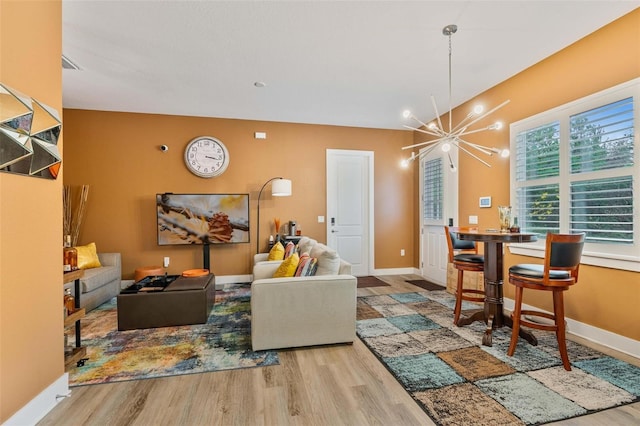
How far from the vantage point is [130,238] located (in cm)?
496

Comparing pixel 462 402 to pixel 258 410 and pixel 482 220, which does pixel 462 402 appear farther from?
pixel 482 220

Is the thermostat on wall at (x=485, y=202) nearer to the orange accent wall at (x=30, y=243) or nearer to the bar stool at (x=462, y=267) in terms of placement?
the bar stool at (x=462, y=267)

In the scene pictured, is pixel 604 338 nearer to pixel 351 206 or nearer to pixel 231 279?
pixel 351 206

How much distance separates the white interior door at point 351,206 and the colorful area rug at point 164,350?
8.37 ft

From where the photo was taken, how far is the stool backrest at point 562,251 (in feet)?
7.63

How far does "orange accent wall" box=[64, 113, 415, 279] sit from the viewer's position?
4.88 meters

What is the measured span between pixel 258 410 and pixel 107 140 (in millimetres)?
4927

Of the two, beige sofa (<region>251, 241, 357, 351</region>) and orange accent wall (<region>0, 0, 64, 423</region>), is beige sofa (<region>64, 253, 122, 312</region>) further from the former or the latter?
beige sofa (<region>251, 241, 357, 351</region>)

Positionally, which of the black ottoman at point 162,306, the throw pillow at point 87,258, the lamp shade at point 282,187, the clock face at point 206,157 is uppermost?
the clock face at point 206,157

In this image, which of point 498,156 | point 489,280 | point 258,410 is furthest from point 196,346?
point 498,156

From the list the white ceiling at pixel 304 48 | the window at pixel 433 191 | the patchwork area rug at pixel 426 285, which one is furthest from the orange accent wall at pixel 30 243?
the window at pixel 433 191

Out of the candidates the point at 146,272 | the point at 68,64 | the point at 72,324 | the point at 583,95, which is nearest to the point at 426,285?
the point at 583,95

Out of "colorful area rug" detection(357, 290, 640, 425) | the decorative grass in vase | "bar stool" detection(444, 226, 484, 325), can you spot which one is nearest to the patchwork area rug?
"bar stool" detection(444, 226, 484, 325)

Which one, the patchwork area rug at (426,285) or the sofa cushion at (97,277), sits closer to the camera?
the sofa cushion at (97,277)
